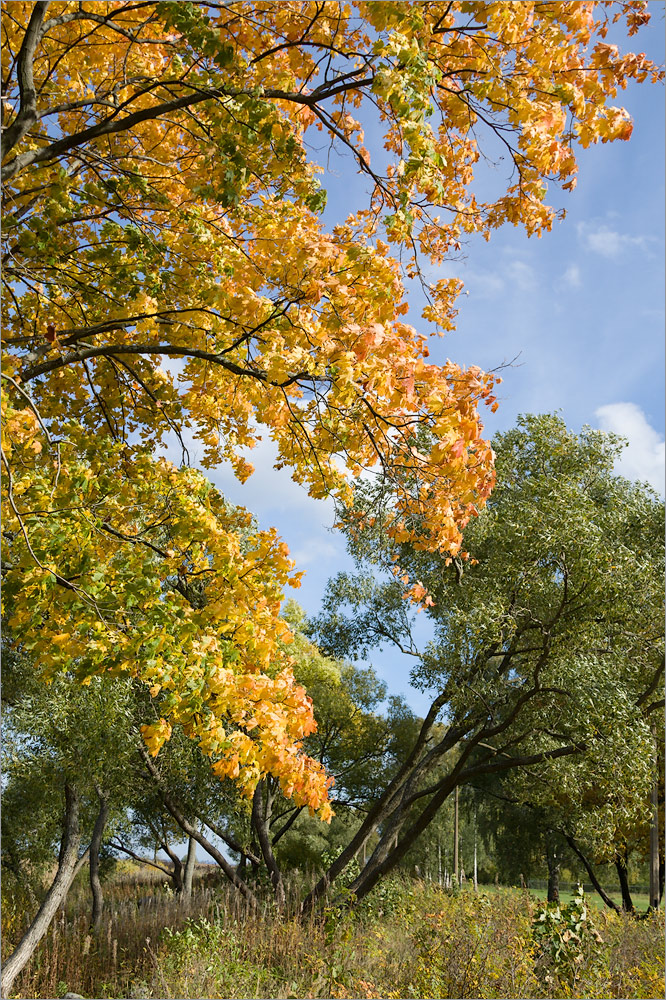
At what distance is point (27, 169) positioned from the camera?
15.3 ft

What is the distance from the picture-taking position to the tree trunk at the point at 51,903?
8461mm

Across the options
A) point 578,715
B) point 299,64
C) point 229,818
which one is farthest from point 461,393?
point 229,818

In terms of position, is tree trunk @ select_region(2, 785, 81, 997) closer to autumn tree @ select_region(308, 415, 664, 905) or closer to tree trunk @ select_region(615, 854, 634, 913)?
autumn tree @ select_region(308, 415, 664, 905)

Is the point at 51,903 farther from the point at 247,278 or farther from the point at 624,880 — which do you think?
the point at 624,880

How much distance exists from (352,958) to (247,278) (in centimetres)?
661

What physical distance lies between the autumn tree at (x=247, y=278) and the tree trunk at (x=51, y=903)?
246 inches

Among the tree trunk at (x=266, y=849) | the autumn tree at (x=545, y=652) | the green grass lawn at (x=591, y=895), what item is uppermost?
the autumn tree at (x=545, y=652)

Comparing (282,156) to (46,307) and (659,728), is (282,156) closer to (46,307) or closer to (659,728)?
(46,307)

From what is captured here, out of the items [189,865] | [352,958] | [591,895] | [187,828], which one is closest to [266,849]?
[187,828]

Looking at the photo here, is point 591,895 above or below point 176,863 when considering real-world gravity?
above

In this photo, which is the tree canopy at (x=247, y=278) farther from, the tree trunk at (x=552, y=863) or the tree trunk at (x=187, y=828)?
the tree trunk at (x=552, y=863)

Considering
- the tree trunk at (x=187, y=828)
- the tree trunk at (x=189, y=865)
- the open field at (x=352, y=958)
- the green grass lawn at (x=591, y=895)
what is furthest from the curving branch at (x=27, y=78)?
the tree trunk at (x=189, y=865)

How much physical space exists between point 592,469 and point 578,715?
19.4ft

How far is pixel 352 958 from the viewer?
723 cm
